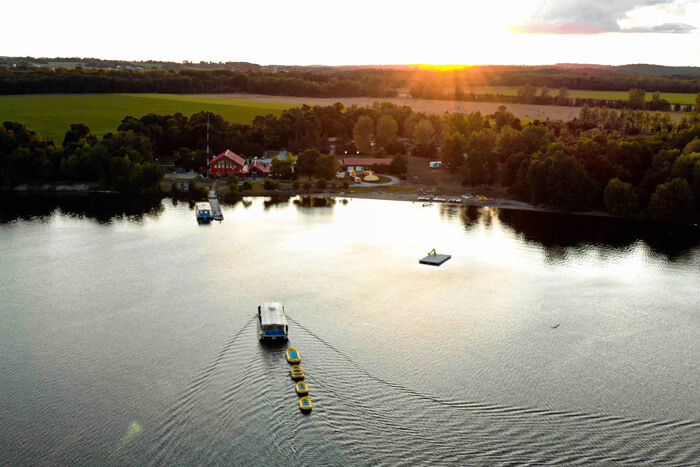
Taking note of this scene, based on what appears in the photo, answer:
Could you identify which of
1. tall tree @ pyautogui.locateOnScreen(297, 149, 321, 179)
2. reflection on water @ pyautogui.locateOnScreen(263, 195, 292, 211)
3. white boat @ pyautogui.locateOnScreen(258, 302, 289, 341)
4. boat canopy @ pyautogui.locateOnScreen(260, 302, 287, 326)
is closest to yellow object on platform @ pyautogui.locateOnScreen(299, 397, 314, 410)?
white boat @ pyautogui.locateOnScreen(258, 302, 289, 341)

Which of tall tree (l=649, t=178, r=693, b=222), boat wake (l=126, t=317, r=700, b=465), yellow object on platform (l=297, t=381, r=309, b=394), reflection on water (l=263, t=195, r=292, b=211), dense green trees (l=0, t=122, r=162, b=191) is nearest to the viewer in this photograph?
boat wake (l=126, t=317, r=700, b=465)

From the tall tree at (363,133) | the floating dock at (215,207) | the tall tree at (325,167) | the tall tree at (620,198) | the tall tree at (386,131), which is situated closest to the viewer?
the floating dock at (215,207)

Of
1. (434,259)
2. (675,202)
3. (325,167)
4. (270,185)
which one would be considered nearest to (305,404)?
(434,259)

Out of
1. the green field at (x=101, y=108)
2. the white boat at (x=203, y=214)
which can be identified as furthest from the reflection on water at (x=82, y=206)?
the green field at (x=101, y=108)

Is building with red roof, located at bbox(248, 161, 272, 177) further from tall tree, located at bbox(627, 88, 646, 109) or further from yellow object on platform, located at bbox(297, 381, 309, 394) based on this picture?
tall tree, located at bbox(627, 88, 646, 109)

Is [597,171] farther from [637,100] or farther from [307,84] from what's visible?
[307,84]

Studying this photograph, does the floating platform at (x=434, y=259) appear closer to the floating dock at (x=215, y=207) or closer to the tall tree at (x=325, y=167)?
the floating dock at (x=215, y=207)
